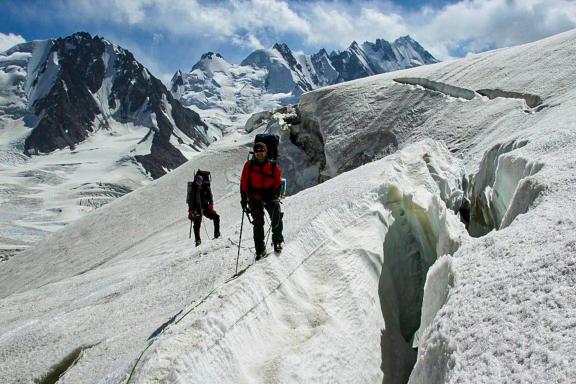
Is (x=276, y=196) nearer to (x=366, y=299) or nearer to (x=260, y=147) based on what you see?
(x=260, y=147)

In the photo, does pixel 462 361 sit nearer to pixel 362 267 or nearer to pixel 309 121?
pixel 362 267

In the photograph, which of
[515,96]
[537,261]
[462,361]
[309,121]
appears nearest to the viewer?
[462,361]

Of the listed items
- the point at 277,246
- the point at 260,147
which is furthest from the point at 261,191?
the point at 277,246

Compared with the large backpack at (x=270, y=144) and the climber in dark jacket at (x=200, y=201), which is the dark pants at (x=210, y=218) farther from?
the large backpack at (x=270, y=144)

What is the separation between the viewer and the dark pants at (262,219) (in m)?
7.77

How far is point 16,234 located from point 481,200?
124820 millimetres

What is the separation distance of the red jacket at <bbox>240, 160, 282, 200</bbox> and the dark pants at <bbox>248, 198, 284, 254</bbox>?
0.14m

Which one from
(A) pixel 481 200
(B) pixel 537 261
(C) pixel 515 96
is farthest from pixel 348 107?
(B) pixel 537 261

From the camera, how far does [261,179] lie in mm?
7742

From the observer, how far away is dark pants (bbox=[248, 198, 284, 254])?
7766 millimetres

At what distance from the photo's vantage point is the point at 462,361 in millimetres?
4152

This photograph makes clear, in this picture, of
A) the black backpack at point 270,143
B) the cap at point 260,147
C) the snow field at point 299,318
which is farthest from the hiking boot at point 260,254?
the cap at point 260,147

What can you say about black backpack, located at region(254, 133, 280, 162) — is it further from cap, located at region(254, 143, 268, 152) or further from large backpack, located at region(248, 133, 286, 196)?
cap, located at region(254, 143, 268, 152)

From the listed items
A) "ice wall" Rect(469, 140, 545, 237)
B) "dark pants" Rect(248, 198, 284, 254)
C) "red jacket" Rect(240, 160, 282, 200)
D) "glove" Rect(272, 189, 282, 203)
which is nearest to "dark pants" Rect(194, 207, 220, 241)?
"dark pants" Rect(248, 198, 284, 254)
